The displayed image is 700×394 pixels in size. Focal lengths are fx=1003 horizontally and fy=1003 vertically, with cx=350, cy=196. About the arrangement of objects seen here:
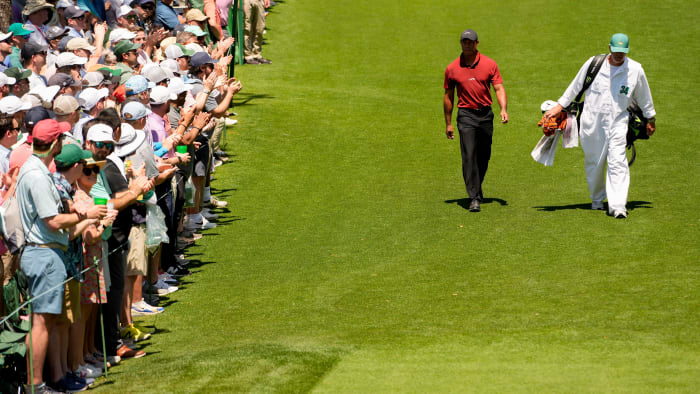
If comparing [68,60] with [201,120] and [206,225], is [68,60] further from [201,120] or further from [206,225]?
[206,225]

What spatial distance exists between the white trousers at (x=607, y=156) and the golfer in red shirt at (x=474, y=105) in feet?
3.70

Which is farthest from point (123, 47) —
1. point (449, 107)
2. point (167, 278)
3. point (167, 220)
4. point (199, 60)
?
point (449, 107)

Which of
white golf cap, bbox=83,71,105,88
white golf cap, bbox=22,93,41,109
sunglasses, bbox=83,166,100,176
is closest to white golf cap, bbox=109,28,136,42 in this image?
white golf cap, bbox=83,71,105,88

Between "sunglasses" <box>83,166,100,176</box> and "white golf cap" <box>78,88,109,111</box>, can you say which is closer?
"sunglasses" <box>83,166,100,176</box>

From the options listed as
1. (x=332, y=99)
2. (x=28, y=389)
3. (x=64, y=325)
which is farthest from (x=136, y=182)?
(x=332, y=99)

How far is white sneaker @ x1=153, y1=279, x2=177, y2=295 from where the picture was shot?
10.5 m

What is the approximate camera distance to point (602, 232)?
461 inches

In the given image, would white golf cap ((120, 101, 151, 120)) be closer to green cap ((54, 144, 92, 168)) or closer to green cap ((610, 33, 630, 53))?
green cap ((54, 144, 92, 168))

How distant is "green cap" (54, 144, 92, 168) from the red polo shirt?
6.66 meters

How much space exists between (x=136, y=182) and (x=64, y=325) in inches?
51.3

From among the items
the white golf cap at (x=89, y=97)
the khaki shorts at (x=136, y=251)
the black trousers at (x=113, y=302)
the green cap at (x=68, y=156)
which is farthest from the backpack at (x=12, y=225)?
the white golf cap at (x=89, y=97)

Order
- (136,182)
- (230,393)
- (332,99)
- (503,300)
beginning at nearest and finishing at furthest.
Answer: (230,393), (136,182), (503,300), (332,99)

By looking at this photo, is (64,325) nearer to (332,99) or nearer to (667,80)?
(332,99)

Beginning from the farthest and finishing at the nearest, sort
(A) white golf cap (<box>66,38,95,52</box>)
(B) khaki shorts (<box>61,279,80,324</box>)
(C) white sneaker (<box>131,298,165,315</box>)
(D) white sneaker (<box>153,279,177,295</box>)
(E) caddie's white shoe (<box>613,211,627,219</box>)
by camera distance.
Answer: (A) white golf cap (<box>66,38,95,52</box>) → (E) caddie's white shoe (<box>613,211,627,219</box>) → (D) white sneaker (<box>153,279,177,295</box>) → (C) white sneaker (<box>131,298,165,315</box>) → (B) khaki shorts (<box>61,279,80,324</box>)
